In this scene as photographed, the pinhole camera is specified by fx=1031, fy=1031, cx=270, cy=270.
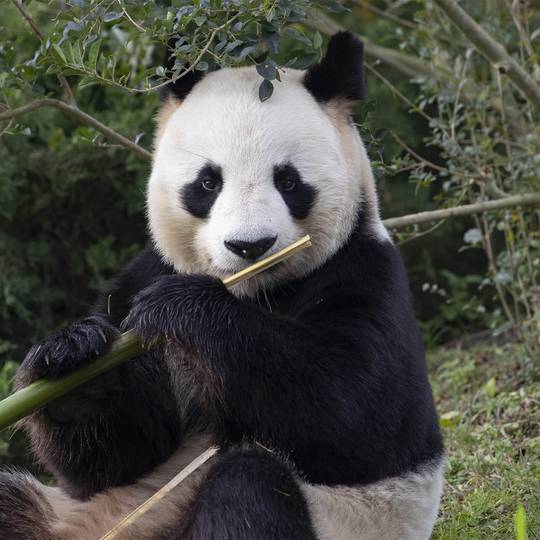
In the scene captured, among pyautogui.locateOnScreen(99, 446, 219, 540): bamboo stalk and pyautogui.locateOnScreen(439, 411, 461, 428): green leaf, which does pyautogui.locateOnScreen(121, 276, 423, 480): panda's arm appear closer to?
pyautogui.locateOnScreen(99, 446, 219, 540): bamboo stalk

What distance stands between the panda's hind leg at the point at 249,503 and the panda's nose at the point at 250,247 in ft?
2.52

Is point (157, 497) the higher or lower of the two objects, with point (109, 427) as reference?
lower

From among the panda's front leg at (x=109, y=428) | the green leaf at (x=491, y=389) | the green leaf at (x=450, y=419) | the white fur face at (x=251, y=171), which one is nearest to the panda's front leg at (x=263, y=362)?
the white fur face at (x=251, y=171)

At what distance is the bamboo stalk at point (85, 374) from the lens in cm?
379

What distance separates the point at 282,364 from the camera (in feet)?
13.0

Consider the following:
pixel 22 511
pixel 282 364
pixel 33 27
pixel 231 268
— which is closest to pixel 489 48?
pixel 33 27

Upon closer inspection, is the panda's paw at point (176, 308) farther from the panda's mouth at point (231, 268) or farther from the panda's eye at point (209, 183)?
the panda's eye at point (209, 183)

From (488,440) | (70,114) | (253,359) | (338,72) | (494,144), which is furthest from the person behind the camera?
(494,144)

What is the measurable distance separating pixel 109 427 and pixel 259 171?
1.26 metres

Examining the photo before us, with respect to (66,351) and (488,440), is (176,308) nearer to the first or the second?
(66,351)

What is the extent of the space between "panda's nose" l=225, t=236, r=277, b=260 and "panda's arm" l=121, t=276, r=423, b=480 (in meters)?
0.18

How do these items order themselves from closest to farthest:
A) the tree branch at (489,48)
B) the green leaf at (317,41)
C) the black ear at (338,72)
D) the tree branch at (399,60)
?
1. the black ear at (338,72)
2. the green leaf at (317,41)
3. the tree branch at (489,48)
4. the tree branch at (399,60)

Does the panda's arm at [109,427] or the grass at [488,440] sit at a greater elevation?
the panda's arm at [109,427]

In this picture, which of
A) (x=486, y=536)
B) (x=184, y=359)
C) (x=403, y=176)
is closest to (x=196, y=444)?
(x=184, y=359)
